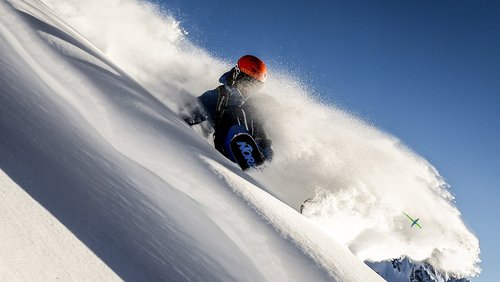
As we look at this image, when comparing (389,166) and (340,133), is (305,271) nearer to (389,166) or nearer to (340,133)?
(340,133)

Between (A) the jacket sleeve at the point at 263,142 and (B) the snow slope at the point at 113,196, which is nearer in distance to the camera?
(B) the snow slope at the point at 113,196

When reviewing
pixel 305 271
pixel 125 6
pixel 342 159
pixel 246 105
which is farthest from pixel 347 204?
pixel 125 6

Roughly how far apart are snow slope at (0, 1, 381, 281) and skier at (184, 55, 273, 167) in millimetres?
3016

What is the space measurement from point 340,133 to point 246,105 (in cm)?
257

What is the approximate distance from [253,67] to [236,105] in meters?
0.71

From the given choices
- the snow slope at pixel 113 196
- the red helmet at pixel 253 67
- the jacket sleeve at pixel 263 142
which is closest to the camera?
the snow slope at pixel 113 196

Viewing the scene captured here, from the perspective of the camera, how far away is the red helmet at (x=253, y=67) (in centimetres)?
656

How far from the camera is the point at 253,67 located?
659 cm

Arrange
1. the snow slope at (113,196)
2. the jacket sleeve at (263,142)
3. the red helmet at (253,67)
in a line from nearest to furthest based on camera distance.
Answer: the snow slope at (113,196) < the jacket sleeve at (263,142) < the red helmet at (253,67)

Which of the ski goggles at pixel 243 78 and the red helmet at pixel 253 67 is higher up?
the red helmet at pixel 253 67

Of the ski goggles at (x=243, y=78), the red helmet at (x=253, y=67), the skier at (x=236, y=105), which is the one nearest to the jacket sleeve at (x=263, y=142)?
the skier at (x=236, y=105)

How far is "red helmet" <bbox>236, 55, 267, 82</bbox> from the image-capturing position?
6.56 m

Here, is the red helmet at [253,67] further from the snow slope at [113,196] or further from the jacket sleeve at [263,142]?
the snow slope at [113,196]

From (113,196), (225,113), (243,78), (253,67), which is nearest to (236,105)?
(225,113)
